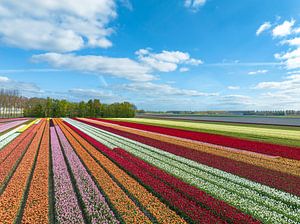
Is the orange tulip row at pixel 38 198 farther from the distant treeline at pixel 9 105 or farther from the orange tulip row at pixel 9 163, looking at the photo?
the distant treeline at pixel 9 105

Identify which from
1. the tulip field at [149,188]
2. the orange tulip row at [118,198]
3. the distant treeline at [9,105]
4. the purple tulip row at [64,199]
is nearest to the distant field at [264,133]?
the tulip field at [149,188]

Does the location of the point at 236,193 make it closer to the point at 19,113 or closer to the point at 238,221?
the point at 238,221

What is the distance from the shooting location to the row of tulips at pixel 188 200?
6340 millimetres

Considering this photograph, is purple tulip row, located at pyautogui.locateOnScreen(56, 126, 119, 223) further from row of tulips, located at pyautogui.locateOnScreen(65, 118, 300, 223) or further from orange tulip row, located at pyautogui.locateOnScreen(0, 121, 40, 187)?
row of tulips, located at pyautogui.locateOnScreen(65, 118, 300, 223)

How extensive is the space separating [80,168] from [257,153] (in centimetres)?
1292

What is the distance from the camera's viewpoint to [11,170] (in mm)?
11125

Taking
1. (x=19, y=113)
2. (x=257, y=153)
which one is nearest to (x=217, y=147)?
(x=257, y=153)

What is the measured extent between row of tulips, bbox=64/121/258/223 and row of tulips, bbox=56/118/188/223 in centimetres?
39

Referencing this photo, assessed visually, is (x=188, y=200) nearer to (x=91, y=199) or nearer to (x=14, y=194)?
(x=91, y=199)

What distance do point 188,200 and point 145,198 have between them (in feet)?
5.28

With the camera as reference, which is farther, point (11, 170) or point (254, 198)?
point (11, 170)

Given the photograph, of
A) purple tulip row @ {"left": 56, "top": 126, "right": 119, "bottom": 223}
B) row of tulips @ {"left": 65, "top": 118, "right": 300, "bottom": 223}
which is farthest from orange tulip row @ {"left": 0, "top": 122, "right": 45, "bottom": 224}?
row of tulips @ {"left": 65, "top": 118, "right": 300, "bottom": 223}

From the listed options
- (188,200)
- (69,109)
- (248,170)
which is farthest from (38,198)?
(69,109)

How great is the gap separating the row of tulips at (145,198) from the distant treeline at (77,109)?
292 ft
